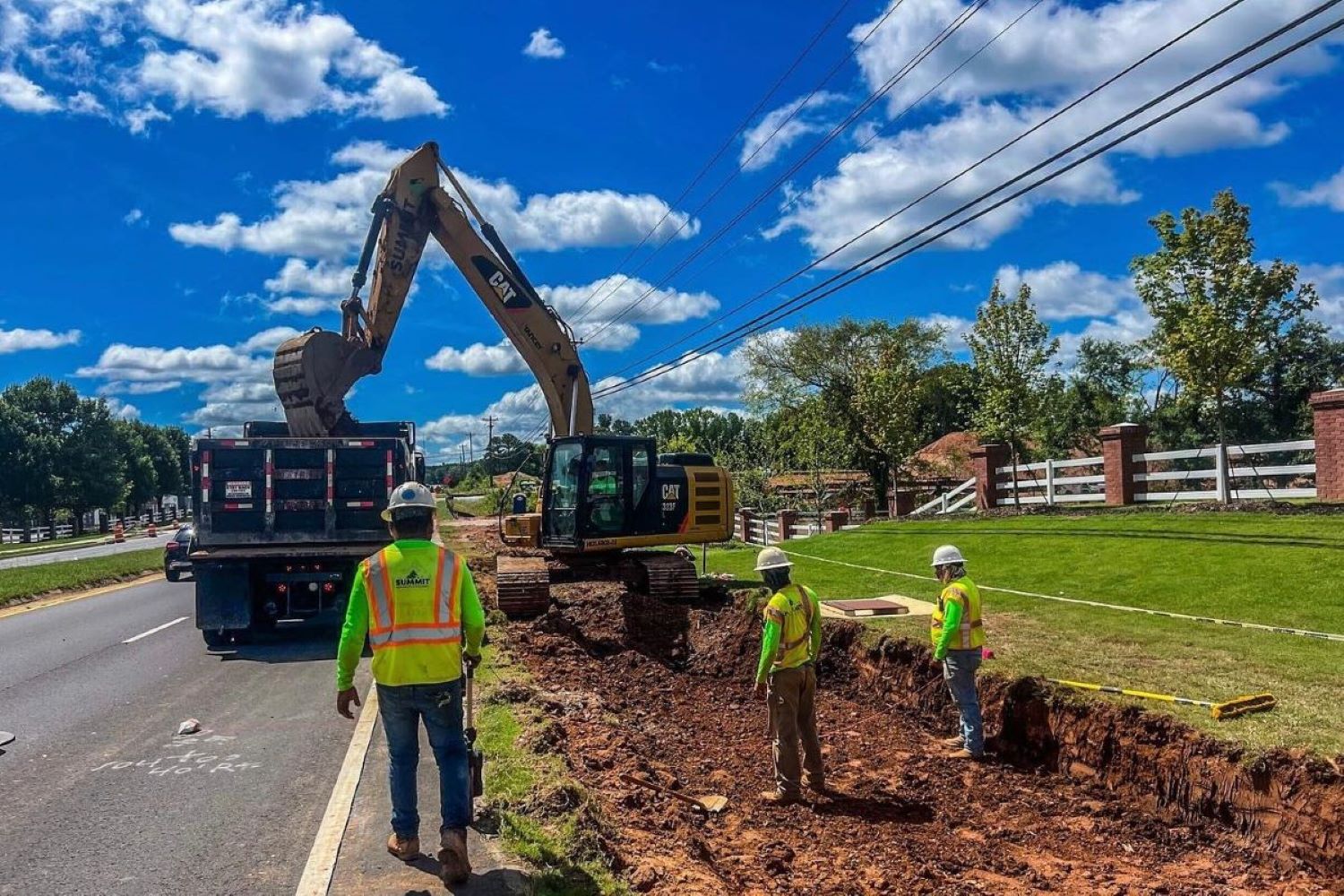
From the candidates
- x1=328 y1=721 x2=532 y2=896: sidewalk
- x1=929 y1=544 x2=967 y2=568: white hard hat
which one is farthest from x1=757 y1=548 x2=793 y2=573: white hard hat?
x1=328 y1=721 x2=532 y2=896: sidewalk

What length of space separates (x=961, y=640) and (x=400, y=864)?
521 centimetres

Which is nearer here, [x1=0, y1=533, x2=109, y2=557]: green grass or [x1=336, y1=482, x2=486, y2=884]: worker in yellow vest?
[x1=336, y1=482, x2=486, y2=884]: worker in yellow vest

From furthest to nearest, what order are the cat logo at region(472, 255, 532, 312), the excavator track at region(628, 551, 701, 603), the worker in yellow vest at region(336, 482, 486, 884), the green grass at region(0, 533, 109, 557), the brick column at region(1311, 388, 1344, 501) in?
the green grass at region(0, 533, 109, 557) → the brick column at region(1311, 388, 1344, 501) → the cat logo at region(472, 255, 532, 312) → the excavator track at region(628, 551, 701, 603) → the worker in yellow vest at region(336, 482, 486, 884)

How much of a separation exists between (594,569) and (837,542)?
35.8 feet

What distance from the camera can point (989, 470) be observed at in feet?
85.8

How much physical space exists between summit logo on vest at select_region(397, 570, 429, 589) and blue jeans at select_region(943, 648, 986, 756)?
17.2 ft

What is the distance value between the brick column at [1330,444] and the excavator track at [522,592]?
44.0 feet

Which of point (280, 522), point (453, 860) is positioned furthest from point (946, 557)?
point (280, 522)

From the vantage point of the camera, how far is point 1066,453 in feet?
166

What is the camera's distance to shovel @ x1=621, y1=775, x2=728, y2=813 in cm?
659

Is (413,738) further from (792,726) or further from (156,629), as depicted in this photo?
(156,629)

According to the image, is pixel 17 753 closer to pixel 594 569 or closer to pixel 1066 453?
pixel 594 569

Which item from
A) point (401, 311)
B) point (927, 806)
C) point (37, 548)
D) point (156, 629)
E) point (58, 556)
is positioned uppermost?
point (401, 311)

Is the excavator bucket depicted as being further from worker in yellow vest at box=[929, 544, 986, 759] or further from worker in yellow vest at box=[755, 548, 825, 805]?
worker in yellow vest at box=[929, 544, 986, 759]
